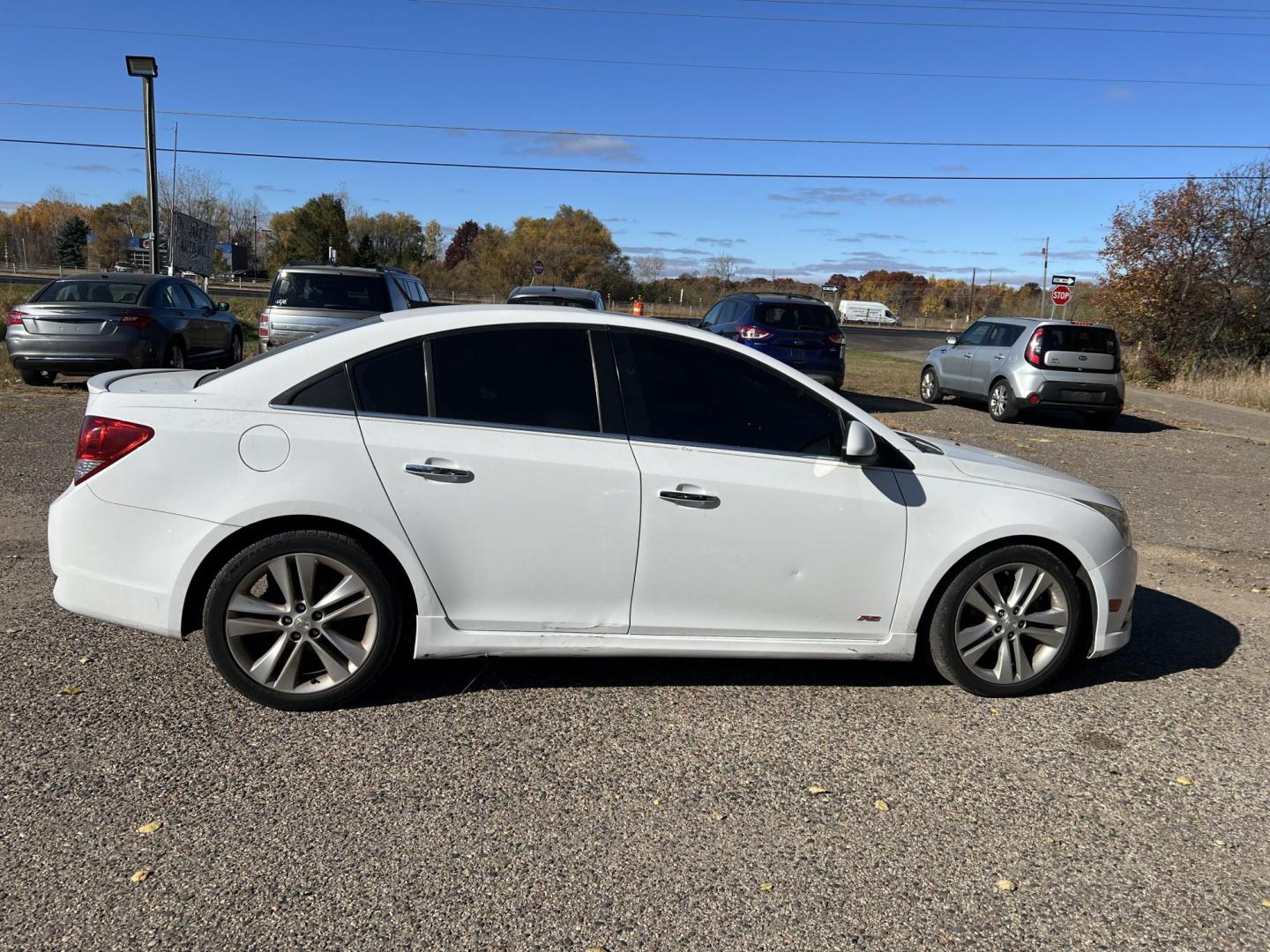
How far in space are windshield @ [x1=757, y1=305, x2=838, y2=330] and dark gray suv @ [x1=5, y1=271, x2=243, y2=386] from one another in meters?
8.51

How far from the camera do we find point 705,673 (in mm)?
4785

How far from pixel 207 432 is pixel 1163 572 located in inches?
247

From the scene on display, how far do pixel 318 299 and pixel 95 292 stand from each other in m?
3.32

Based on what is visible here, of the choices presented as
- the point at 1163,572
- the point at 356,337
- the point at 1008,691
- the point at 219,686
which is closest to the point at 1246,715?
the point at 1008,691

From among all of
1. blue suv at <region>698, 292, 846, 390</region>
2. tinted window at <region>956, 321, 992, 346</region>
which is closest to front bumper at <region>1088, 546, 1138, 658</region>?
blue suv at <region>698, 292, 846, 390</region>

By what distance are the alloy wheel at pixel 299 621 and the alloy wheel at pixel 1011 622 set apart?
2.58m

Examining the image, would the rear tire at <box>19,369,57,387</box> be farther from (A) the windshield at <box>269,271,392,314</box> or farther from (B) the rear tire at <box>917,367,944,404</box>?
(B) the rear tire at <box>917,367,944,404</box>

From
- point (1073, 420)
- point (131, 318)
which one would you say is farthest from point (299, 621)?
point (1073, 420)

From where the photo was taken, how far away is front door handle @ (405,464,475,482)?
13.0 feet

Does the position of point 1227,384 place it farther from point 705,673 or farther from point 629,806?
point 629,806

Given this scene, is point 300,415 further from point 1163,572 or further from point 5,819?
point 1163,572

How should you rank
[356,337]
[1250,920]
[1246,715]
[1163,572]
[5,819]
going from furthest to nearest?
[1163,572] < [1246,715] < [356,337] < [5,819] < [1250,920]

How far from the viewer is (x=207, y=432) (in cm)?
393

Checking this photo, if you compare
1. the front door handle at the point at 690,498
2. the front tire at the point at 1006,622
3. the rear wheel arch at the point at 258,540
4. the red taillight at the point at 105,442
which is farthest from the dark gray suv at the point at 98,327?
the front tire at the point at 1006,622
